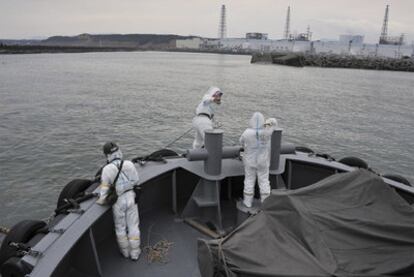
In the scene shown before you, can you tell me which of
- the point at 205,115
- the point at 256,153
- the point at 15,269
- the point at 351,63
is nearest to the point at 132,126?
the point at 205,115

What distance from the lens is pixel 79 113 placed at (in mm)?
24203

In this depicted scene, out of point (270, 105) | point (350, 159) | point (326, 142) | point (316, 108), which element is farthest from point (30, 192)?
point (316, 108)

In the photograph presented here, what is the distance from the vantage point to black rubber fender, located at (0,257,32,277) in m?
3.87

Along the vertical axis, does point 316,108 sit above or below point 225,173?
below

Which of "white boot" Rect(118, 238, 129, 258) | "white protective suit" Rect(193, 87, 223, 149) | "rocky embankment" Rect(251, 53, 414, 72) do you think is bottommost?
"white boot" Rect(118, 238, 129, 258)

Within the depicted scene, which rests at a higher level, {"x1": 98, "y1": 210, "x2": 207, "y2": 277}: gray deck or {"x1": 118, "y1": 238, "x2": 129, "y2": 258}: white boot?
{"x1": 118, "y1": 238, "x2": 129, "y2": 258}: white boot

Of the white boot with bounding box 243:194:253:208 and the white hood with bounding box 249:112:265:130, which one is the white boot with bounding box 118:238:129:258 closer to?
the white boot with bounding box 243:194:253:208

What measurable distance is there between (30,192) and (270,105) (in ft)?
74.3

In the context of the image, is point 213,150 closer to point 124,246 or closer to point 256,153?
point 256,153

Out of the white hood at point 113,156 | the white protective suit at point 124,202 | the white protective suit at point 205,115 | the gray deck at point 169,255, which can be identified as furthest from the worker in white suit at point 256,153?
the white hood at point 113,156

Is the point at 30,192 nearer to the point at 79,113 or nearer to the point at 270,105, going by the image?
the point at 79,113

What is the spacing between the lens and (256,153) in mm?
5652

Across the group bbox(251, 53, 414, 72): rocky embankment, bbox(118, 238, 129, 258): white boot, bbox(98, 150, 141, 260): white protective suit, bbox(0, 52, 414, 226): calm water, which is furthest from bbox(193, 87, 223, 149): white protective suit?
bbox(251, 53, 414, 72): rocky embankment

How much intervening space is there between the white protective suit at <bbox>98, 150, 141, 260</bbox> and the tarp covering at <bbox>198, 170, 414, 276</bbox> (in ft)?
6.74
